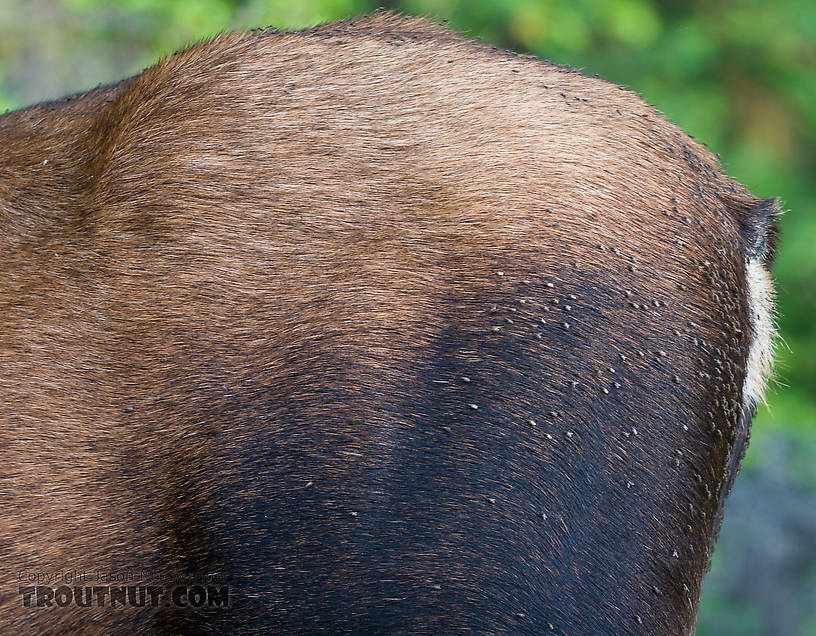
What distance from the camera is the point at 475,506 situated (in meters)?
2.30

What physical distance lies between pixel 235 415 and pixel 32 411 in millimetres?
521

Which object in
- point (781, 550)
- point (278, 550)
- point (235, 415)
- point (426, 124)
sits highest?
point (426, 124)

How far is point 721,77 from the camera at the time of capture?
9391mm

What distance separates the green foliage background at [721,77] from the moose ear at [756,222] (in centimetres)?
298

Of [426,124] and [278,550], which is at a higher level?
[426,124]

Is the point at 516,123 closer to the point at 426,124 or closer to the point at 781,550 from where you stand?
the point at 426,124

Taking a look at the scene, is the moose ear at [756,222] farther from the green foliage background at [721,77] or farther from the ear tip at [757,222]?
the green foliage background at [721,77]

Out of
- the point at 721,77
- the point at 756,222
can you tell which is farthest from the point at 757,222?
the point at 721,77

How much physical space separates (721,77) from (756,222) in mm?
7377

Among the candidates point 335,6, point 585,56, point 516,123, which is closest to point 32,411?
point 516,123

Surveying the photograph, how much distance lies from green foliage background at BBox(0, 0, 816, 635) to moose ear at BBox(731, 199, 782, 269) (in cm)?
298

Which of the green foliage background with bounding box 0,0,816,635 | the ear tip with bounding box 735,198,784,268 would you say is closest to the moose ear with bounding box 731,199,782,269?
the ear tip with bounding box 735,198,784,268

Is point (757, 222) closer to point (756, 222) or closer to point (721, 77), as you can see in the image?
point (756, 222)

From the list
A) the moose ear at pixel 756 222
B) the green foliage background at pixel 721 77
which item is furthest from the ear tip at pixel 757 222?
the green foliage background at pixel 721 77
